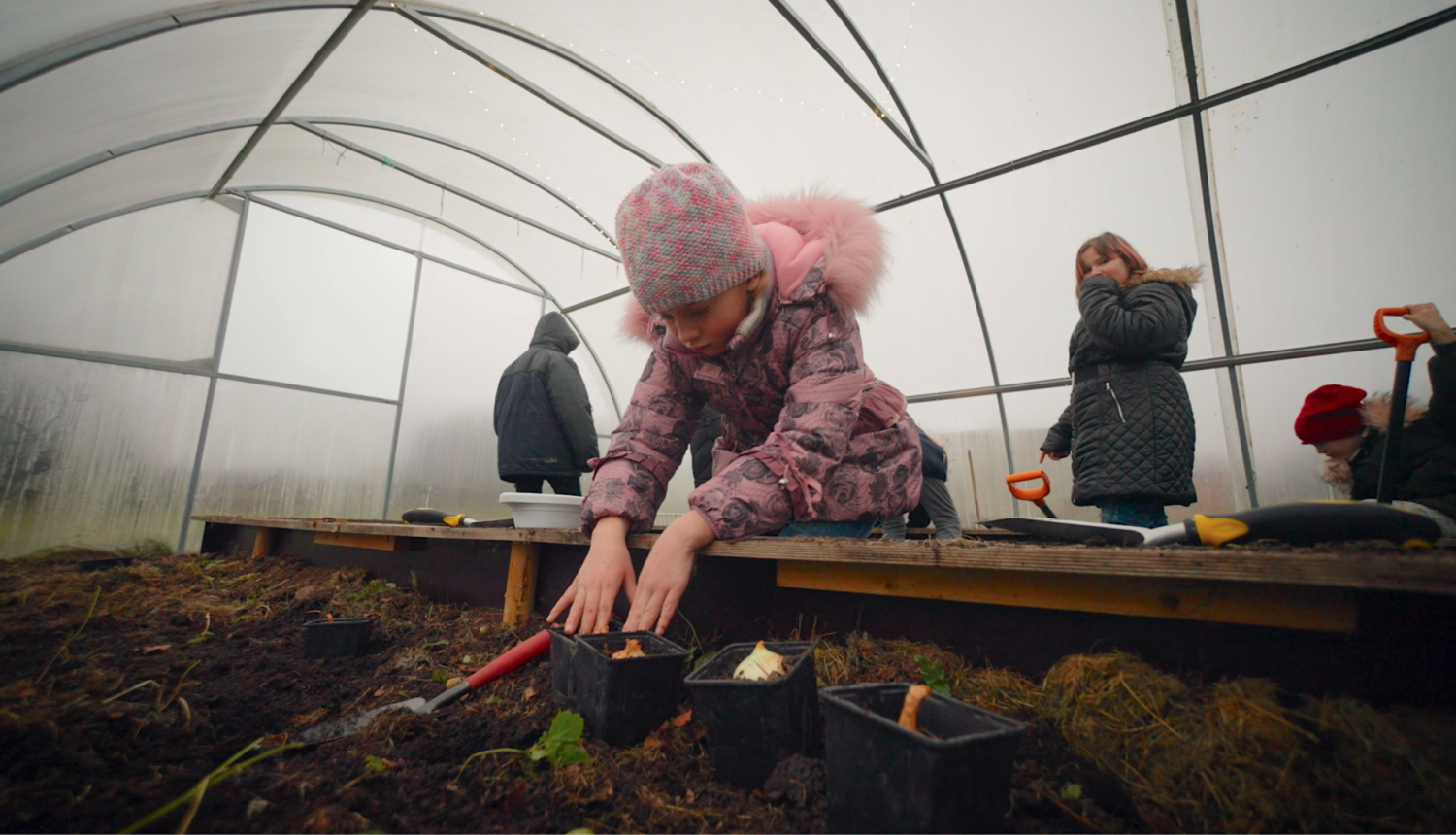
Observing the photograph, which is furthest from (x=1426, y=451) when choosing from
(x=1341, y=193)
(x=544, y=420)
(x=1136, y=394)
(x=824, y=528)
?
(x=544, y=420)

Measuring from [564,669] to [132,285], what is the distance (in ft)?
24.3

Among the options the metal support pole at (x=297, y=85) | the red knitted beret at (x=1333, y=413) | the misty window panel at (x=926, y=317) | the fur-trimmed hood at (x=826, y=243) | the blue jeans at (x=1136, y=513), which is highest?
the metal support pole at (x=297, y=85)

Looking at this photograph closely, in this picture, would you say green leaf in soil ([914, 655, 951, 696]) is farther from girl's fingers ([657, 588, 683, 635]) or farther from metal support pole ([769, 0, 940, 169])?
metal support pole ([769, 0, 940, 169])

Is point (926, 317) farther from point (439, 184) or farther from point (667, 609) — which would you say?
point (439, 184)

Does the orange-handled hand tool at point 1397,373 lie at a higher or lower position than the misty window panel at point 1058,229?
lower

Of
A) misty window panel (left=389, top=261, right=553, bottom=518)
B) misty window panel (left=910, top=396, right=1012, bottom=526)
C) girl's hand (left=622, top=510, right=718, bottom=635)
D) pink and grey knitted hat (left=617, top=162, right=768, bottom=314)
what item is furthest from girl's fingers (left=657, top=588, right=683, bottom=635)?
misty window panel (left=389, top=261, right=553, bottom=518)

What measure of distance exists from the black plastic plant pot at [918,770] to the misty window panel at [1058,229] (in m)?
3.89

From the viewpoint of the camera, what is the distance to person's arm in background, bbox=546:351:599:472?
4094 mm

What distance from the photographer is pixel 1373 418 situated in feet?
8.45

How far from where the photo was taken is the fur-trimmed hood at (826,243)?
156 cm

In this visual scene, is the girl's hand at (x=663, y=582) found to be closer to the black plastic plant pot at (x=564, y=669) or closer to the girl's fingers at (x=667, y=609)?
the girl's fingers at (x=667, y=609)

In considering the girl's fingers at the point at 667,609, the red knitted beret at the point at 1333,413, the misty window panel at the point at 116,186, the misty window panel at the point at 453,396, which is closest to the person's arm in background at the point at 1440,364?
the red knitted beret at the point at 1333,413

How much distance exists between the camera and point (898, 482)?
1668 mm

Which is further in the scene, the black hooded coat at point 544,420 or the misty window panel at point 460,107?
the misty window panel at point 460,107
